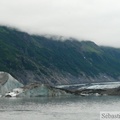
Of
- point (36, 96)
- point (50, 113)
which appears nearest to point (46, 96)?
point (36, 96)

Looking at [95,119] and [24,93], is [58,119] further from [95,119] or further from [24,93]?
[24,93]

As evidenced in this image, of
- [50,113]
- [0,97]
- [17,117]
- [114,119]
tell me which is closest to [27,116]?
[17,117]

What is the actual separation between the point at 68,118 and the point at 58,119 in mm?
3265

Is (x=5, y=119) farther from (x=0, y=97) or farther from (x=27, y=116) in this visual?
(x=0, y=97)

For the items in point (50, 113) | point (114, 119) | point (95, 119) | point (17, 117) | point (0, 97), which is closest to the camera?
point (114, 119)

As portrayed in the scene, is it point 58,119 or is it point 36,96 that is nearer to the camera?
point 58,119

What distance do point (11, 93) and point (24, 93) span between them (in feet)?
20.5

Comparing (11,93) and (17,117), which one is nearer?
(17,117)

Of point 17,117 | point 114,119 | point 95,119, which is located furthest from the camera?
point 17,117

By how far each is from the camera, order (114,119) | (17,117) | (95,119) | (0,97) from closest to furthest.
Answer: (114,119) < (95,119) < (17,117) < (0,97)

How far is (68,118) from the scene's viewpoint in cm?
10212

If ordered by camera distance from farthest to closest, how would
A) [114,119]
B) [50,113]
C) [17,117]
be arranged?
1. [50,113]
2. [17,117]
3. [114,119]

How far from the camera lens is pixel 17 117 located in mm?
105938

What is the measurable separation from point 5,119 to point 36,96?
98003 millimetres
